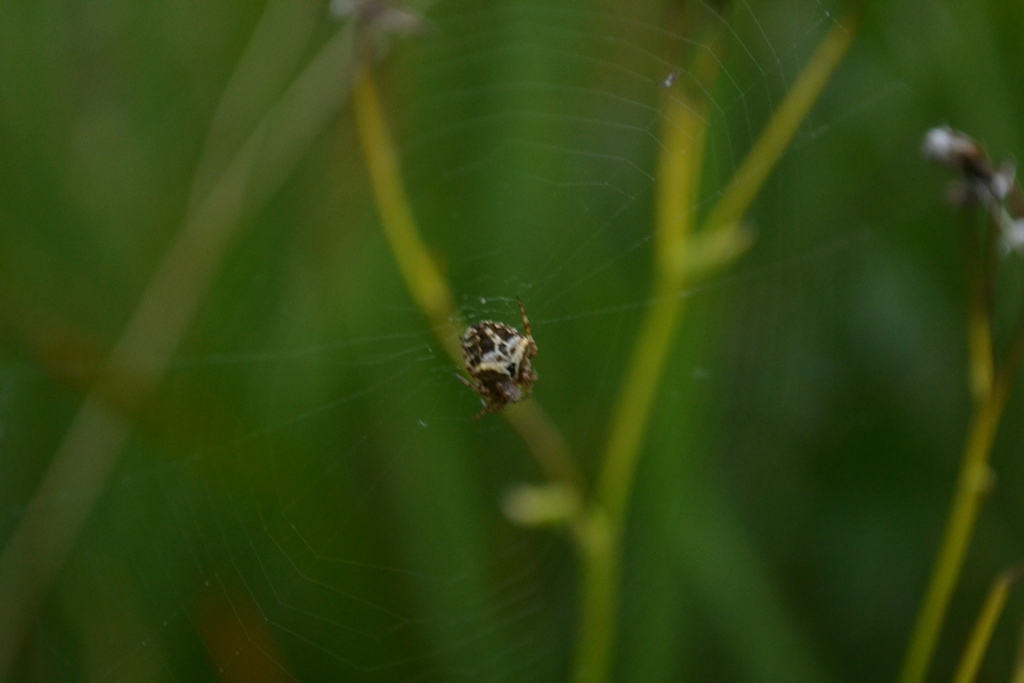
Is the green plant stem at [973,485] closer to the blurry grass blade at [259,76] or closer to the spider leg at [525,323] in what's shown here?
the spider leg at [525,323]

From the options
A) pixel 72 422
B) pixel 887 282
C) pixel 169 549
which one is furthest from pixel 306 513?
pixel 887 282

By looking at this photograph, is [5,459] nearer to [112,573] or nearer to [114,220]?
[112,573]

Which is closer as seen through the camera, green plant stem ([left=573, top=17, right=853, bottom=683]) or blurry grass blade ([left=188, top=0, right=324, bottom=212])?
green plant stem ([left=573, top=17, right=853, bottom=683])

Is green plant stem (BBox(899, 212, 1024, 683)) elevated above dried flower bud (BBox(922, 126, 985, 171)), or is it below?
below

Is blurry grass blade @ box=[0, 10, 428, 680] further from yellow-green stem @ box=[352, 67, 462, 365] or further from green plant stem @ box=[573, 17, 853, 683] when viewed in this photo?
green plant stem @ box=[573, 17, 853, 683]

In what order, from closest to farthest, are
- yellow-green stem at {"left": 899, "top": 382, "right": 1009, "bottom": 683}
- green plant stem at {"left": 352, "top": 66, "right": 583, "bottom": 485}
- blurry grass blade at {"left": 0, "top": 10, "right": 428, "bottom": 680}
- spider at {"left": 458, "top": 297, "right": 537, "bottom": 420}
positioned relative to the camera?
yellow-green stem at {"left": 899, "top": 382, "right": 1009, "bottom": 683}
green plant stem at {"left": 352, "top": 66, "right": 583, "bottom": 485}
blurry grass blade at {"left": 0, "top": 10, "right": 428, "bottom": 680}
spider at {"left": 458, "top": 297, "right": 537, "bottom": 420}

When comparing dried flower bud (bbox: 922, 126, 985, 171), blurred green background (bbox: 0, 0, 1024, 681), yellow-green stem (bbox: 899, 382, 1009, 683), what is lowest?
yellow-green stem (bbox: 899, 382, 1009, 683)

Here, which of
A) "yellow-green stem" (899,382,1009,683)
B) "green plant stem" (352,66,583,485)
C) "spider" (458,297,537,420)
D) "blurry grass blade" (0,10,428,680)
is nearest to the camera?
"yellow-green stem" (899,382,1009,683)

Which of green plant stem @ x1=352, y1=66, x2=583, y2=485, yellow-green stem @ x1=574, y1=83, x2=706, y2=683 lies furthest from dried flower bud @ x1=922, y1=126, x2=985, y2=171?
green plant stem @ x1=352, y1=66, x2=583, y2=485
